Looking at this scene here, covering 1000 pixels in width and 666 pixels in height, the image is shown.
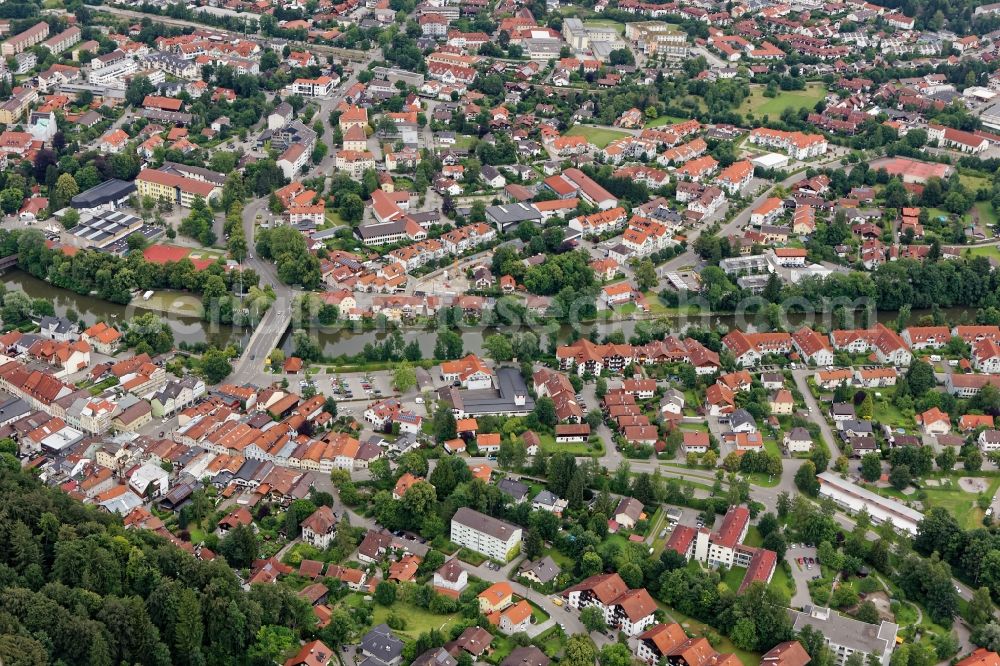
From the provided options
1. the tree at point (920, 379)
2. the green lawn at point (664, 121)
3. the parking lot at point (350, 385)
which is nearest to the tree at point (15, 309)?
the parking lot at point (350, 385)

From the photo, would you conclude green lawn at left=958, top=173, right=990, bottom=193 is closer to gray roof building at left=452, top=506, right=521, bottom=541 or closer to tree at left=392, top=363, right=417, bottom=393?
tree at left=392, top=363, right=417, bottom=393

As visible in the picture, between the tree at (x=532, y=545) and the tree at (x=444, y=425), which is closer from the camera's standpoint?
the tree at (x=532, y=545)

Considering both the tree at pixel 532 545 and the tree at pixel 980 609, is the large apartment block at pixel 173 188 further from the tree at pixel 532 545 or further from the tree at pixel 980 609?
the tree at pixel 980 609

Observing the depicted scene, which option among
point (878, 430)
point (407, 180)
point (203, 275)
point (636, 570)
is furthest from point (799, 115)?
point (636, 570)

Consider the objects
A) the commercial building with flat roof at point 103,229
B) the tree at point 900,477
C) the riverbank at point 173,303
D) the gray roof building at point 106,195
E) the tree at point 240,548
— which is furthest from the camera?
the gray roof building at point 106,195

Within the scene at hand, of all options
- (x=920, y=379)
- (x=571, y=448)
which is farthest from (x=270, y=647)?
(x=920, y=379)

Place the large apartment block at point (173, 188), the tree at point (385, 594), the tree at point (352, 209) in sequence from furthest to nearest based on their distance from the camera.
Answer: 1. the large apartment block at point (173, 188)
2. the tree at point (352, 209)
3. the tree at point (385, 594)

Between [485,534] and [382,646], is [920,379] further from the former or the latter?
[382,646]
